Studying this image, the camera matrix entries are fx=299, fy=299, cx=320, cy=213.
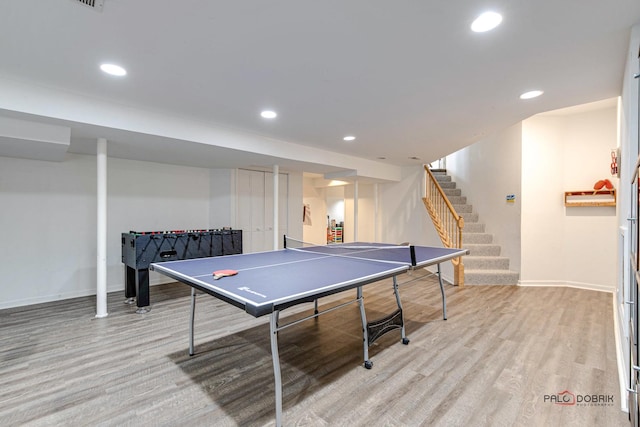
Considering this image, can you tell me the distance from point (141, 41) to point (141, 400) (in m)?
2.33

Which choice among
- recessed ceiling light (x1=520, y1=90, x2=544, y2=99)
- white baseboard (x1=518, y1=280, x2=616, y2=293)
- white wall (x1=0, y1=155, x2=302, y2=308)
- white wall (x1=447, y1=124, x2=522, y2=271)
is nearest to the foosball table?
white wall (x1=0, y1=155, x2=302, y2=308)

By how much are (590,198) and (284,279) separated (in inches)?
205

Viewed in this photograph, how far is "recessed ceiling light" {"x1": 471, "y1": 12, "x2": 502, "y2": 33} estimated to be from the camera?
1.66 m

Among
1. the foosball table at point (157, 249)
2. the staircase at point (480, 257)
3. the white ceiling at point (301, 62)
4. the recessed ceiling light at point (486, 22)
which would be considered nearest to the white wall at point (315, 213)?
the staircase at point (480, 257)

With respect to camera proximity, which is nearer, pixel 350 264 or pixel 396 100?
pixel 350 264

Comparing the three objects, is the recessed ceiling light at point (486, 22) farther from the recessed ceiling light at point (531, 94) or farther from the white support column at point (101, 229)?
the white support column at point (101, 229)

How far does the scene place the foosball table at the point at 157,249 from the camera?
364cm

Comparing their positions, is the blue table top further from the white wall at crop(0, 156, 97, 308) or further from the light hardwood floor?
the white wall at crop(0, 156, 97, 308)

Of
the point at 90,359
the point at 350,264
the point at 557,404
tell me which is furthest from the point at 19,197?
the point at 557,404

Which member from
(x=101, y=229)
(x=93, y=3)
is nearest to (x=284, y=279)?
(x=93, y=3)

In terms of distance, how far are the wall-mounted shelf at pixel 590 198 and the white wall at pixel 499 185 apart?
2.20 feet

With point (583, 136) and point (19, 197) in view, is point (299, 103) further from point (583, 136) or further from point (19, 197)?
point (583, 136)

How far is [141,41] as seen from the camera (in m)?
1.92

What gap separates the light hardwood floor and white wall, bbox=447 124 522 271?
5.81 ft
